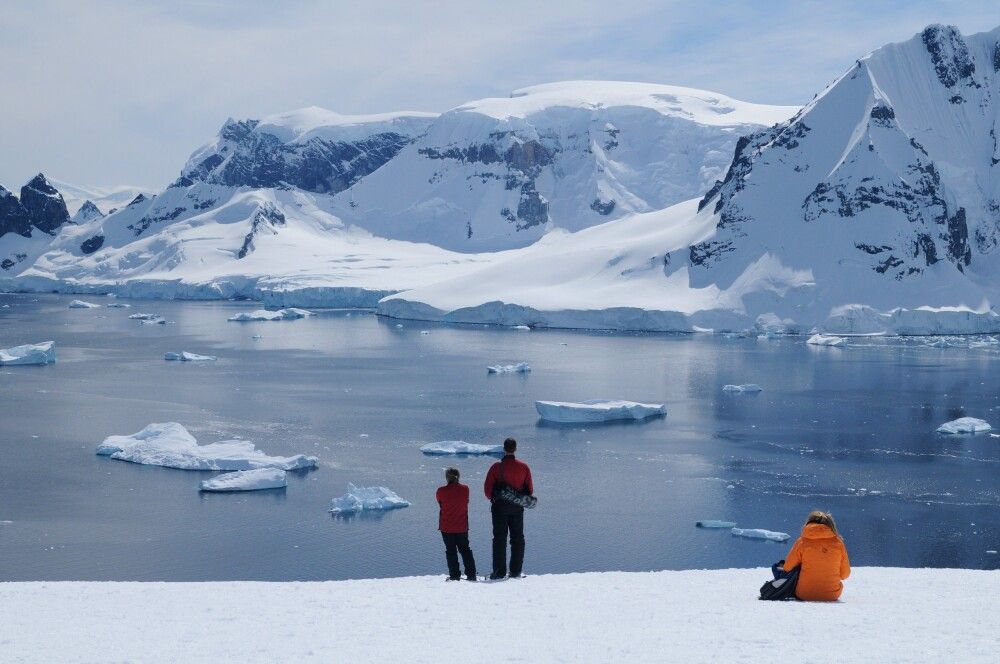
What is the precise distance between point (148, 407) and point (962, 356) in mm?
44640

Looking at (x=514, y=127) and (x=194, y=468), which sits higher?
(x=514, y=127)

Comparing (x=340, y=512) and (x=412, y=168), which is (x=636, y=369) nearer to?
(x=340, y=512)

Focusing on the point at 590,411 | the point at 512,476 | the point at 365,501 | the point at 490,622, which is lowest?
the point at 365,501

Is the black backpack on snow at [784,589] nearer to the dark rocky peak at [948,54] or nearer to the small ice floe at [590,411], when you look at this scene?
the small ice floe at [590,411]

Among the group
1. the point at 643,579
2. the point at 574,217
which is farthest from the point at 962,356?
the point at 574,217

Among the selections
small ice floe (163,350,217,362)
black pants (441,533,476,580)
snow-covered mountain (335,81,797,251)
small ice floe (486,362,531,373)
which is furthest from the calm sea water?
snow-covered mountain (335,81,797,251)

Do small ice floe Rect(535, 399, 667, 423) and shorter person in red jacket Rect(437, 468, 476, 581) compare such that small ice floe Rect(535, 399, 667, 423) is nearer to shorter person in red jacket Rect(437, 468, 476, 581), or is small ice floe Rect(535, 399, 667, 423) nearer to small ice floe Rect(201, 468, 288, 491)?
small ice floe Rect(201, 468, 288, 491)

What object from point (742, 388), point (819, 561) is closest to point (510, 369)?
point (742, 388)

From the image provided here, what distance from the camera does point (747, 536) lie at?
2112 cm

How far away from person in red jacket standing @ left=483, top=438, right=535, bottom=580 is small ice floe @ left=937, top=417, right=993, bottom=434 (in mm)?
25978

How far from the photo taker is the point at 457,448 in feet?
97.8

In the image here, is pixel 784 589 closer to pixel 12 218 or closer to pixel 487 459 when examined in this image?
pixel 487 459

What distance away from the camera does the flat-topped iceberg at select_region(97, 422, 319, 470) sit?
27.0m

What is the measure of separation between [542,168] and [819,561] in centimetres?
15167
